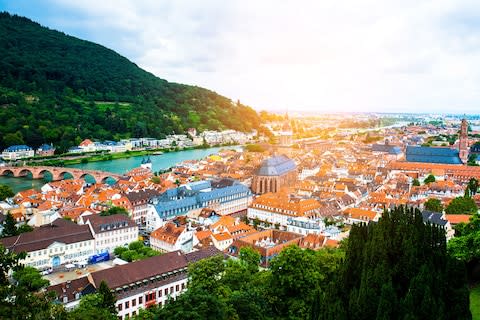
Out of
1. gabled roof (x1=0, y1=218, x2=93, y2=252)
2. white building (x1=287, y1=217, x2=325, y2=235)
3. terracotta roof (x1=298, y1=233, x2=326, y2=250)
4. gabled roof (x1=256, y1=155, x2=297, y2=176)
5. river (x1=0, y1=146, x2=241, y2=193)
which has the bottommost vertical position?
river (x1=0, y1=146, x2=241, y2=193)

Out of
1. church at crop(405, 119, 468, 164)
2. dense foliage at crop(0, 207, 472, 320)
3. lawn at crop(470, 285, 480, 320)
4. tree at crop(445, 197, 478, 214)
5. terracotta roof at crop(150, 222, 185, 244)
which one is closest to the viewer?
dense foliage at crop(0, 207, 472, 320)

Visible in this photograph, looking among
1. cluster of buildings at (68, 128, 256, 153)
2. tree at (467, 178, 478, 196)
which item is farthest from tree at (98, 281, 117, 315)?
cluster of buildings at (68, 128, 256, 153)

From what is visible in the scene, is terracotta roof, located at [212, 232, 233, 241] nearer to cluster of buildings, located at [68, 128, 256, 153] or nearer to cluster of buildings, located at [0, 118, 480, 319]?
cluster of buildings, located at [0, 118, 480, 319]

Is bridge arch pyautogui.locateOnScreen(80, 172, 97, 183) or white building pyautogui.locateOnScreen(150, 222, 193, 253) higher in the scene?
white building pyautogui.locateOnScreen(150, 222, 193, 253)

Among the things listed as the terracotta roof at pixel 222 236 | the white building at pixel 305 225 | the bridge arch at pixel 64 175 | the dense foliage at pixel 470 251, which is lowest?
the bridge arch at pixel 64 175

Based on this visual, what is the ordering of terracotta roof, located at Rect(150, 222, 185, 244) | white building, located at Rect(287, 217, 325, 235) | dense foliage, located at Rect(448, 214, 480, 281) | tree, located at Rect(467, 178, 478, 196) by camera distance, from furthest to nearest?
1. tree, located at Rect(467, 178, 478, 196)
2. white building, located at Rect(287, 217, 325, 235)
3. terracotta roof, located at Rect(150, 222, 185, 244)
4. dense foliage, located at Rect(448, 214, 480, 281)

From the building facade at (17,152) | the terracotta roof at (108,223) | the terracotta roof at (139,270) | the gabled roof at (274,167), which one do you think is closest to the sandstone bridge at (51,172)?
the building facade at (17,152)

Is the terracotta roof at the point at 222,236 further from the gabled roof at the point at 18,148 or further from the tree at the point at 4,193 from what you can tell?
the gabled roof at the point at 18,148
